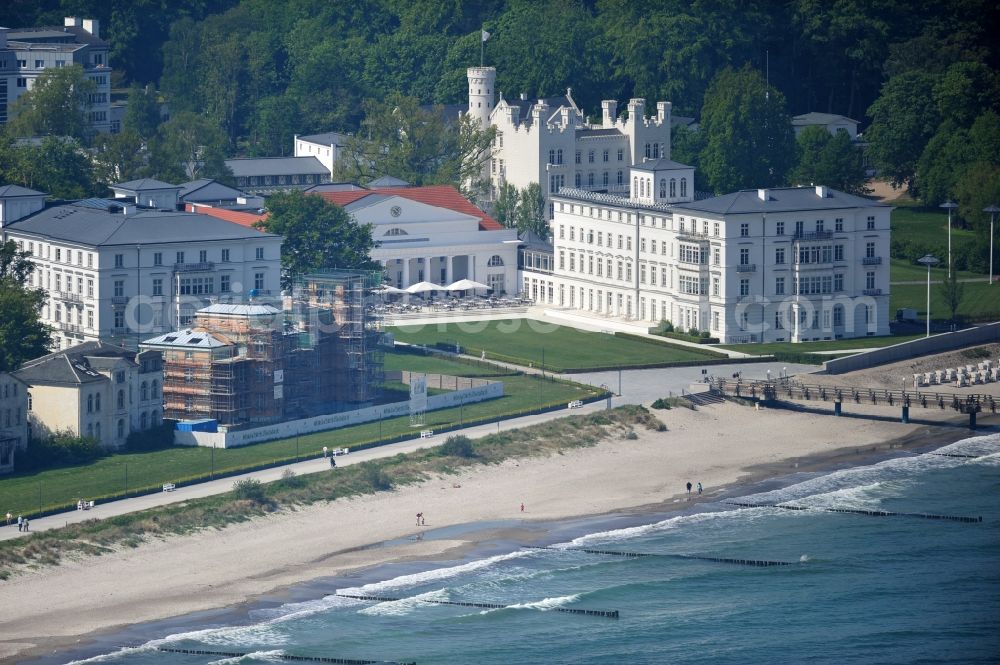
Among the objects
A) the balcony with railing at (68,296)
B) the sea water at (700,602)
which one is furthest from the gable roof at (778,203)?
the balcony with railing at (68,296)

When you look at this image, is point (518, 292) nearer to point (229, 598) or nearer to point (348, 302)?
point (348, 302)

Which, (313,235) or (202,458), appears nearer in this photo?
(202,458)

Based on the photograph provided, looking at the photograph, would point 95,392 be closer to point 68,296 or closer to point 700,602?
point 68,296

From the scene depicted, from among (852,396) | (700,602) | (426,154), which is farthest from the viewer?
(426,154)

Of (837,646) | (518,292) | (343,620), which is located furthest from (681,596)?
(518,292)

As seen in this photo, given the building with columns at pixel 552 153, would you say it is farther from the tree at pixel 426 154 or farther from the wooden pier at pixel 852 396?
the wooden pier at pixel 852 396

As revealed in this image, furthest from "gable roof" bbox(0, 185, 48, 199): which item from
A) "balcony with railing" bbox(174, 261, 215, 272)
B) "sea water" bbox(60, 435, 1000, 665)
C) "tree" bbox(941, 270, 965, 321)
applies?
"tree" bbox(941, 270, 965, 321)

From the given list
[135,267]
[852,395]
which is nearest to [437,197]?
[135,267]
